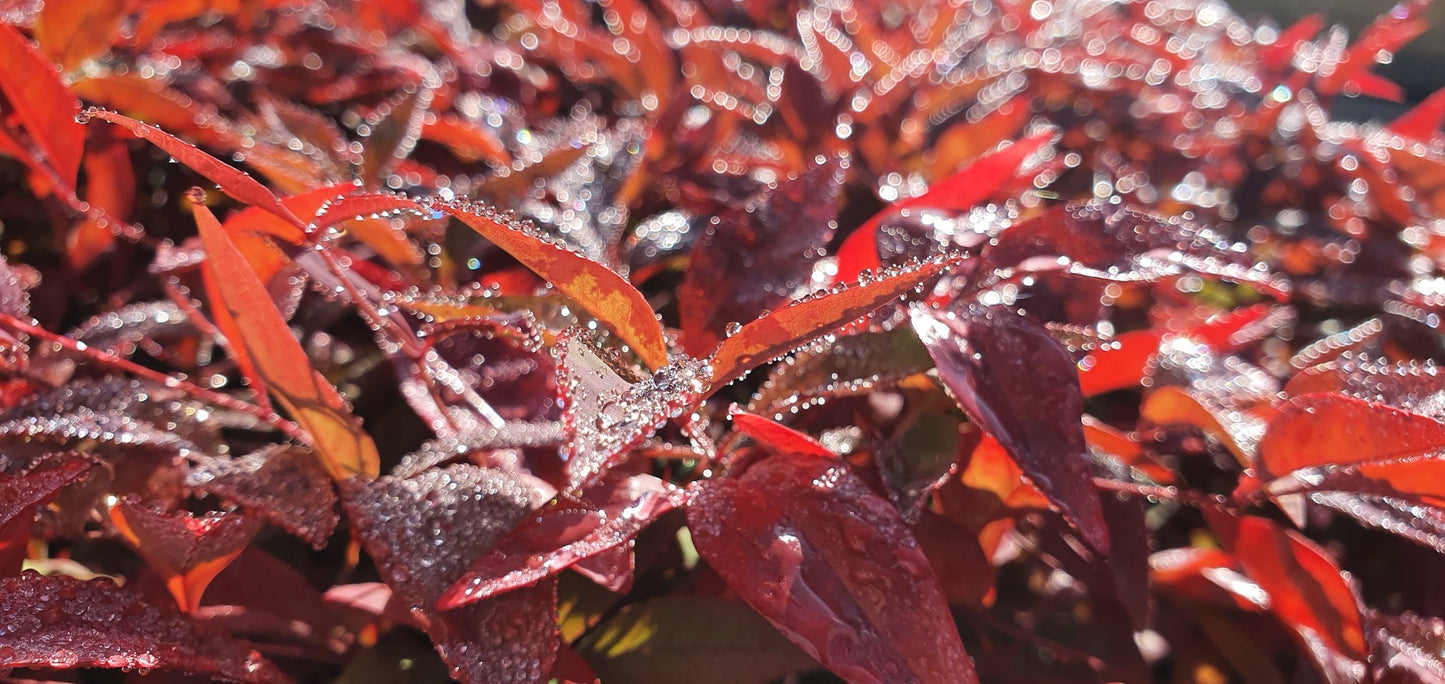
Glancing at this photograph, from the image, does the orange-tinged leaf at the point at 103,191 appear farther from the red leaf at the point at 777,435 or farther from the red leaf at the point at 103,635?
the red leaf at the point at 777,435

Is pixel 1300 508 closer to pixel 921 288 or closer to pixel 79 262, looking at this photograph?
pixel 921 288

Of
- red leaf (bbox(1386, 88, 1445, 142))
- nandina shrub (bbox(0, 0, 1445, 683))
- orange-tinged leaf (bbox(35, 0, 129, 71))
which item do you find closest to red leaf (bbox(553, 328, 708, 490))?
nandina shrub (bbox(0, 0, 1445, 683))

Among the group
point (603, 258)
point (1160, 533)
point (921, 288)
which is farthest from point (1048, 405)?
point (1160, 533)

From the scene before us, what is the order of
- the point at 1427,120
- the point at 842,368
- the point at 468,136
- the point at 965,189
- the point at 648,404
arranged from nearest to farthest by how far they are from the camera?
the point at 648,404, the point at 842,368, the point at 965,189, the point at 468,136, the point at 1427,120

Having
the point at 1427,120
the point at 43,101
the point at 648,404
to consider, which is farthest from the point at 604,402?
the point at 1427,120

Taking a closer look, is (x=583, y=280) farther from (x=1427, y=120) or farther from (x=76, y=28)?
(x=1427, y=120)

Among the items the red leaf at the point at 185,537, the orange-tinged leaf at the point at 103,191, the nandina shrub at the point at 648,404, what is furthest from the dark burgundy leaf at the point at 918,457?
the orange-tinged leaf at the point at 103,191
